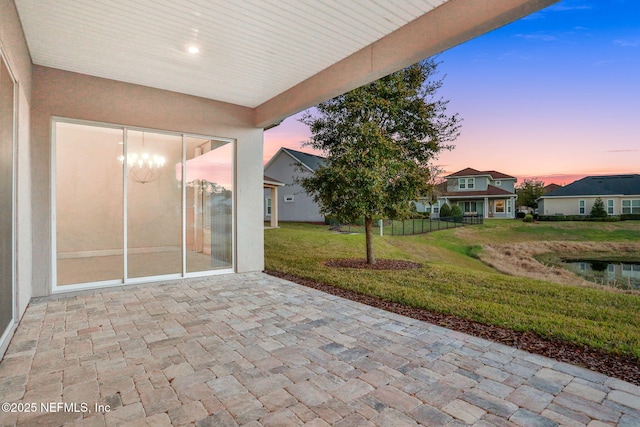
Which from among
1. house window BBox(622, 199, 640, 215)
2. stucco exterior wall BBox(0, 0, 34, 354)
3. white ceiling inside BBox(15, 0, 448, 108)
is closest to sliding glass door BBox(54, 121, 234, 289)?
stucco exterior wall BBox(0, 0, 34, 354)

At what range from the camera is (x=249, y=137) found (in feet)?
21.7

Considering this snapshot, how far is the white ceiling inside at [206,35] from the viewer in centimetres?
322

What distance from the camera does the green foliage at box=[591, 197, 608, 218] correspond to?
1061cm

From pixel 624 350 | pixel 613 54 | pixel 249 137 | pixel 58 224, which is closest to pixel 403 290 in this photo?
pixel 624 350

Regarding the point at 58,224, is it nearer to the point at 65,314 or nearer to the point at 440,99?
the point at 65,314

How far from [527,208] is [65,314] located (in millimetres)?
25381

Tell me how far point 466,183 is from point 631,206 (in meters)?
12.0

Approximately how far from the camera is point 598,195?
11602mm

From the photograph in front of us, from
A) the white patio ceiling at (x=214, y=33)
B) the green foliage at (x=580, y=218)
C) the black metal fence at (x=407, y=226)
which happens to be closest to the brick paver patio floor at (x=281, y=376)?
the white patio ceiling at (x=214, y=33)

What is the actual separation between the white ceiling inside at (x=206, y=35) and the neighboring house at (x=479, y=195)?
1891 centimetres

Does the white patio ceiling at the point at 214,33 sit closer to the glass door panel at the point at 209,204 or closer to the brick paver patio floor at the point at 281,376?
the glass door panel at the point at 209,204

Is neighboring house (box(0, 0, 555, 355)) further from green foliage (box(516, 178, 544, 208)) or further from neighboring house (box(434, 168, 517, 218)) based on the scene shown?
green foliage (box(516, 178, 544, 208))

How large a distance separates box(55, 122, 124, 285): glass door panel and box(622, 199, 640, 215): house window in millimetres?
13362

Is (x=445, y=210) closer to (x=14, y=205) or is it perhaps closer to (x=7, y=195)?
(x=14, y=205)
